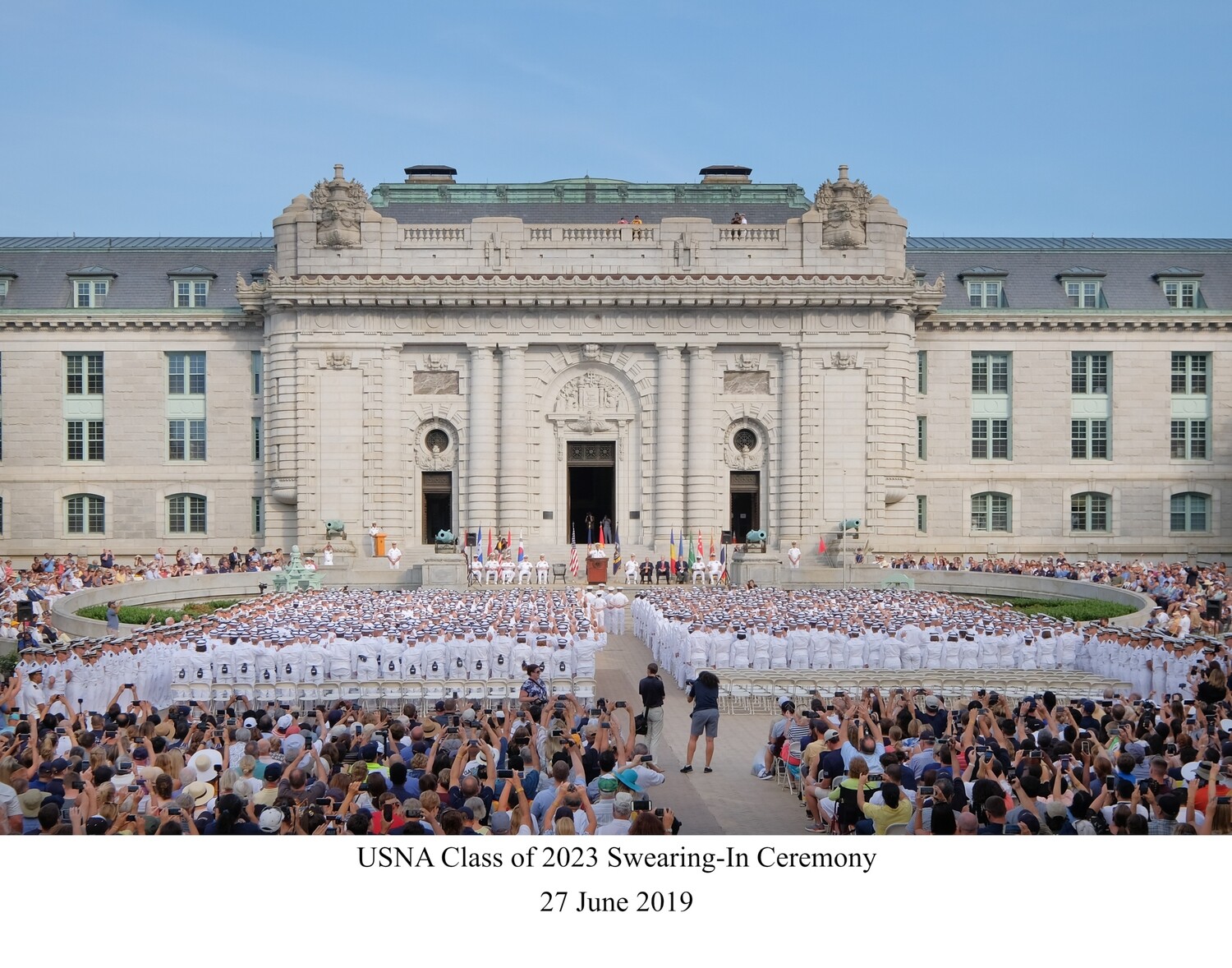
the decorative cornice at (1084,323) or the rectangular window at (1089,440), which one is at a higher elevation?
the decorative cornice at (1084,323)

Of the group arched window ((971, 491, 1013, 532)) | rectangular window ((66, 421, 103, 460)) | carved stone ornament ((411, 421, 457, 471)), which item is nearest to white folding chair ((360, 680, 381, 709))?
carved stone ornament ((411, 421, 457, 471))

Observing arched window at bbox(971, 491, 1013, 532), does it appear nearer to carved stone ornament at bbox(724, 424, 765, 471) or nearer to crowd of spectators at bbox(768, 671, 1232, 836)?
carved stone ornament at bbox(724, 424, 765, 471)

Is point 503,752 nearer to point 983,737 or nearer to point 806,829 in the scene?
point 806,829

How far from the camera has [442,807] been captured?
494 inches

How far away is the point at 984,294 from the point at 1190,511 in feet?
52.7

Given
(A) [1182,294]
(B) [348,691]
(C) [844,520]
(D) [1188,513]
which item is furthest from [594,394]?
(B) [348,691]

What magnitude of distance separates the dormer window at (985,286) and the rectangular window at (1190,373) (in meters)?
9.80

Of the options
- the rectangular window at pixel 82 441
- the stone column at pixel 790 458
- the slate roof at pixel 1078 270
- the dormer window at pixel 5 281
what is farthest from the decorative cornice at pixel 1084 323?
the dormer window at pixel 5 281

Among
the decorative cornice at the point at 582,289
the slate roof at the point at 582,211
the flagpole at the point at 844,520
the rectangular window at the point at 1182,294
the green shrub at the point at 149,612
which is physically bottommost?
the green shrub at the point at 149,612

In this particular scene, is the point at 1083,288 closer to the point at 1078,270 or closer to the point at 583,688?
the point at 1078,270

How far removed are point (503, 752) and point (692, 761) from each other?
6.39 metres

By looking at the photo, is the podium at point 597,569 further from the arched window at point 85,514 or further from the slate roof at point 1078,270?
the arched window at point 85,514

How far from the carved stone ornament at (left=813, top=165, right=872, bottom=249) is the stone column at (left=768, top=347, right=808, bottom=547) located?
5.85 meters

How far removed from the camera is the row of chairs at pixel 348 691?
25.6 m
